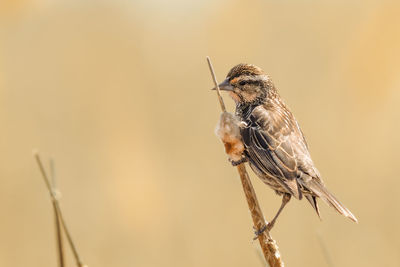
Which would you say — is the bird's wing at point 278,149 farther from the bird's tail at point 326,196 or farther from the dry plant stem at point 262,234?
the dry plant stem at point 262,234

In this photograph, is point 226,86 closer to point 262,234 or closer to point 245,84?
point 245,84

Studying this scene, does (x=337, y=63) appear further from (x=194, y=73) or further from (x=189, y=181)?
(x=189, y=181)

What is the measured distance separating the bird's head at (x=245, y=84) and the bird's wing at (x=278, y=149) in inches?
10.7

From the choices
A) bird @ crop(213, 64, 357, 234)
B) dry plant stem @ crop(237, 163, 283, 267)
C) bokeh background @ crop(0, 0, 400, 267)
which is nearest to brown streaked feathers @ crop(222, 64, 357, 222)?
bird @ crop(213, 64, 357, 234)

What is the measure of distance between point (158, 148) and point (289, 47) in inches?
99.9

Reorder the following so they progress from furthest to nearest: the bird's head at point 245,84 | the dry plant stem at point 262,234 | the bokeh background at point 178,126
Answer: the bokeh background at point 178,126 → the bird's head at point 245,84 → the dry plant stem at point 262,234

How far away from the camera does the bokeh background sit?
6012mm

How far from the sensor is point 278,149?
168 inches

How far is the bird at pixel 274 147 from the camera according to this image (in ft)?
13.4

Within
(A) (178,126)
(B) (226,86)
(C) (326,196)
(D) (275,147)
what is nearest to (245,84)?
(B) (226,86)

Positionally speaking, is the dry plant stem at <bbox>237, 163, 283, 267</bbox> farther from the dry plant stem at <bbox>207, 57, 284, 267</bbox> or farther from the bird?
the bird

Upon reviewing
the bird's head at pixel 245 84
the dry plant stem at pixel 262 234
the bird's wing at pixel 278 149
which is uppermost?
the bird's head at pixel 245 84

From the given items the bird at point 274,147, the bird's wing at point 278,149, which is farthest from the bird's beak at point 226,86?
the bird's wing at point 278,149

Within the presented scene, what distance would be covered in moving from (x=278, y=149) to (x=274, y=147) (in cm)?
3
